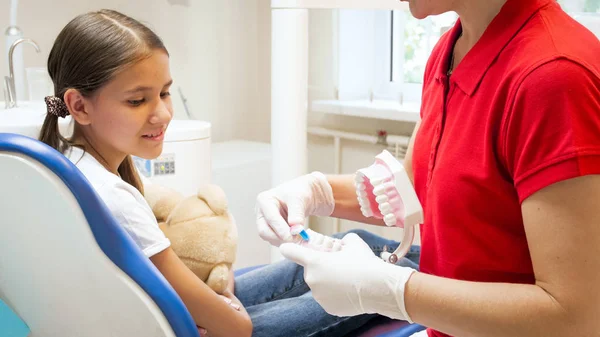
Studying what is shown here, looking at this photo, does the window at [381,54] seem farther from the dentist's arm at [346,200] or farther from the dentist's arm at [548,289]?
the dentist's arm at [548,289]

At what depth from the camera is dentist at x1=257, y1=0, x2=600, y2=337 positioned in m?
0.79

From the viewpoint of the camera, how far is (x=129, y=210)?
1099 mm

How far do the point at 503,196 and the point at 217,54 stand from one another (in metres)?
2.20

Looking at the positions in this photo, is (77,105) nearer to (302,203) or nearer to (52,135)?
(52,135)

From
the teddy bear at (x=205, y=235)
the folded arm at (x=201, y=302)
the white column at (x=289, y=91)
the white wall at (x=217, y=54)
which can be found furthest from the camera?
the white wall at (x=217, y=54)

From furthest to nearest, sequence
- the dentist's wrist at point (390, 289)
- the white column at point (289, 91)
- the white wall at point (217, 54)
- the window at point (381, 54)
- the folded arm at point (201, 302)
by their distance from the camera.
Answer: the window at point (381, 54)
the white wall at point (217, 54)
the white column at point (289, 91)
the folded arm at point (201, 302)
the dentist's wrist at point (390, 289)

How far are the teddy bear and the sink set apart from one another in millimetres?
321

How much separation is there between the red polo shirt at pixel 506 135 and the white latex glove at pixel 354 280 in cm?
13

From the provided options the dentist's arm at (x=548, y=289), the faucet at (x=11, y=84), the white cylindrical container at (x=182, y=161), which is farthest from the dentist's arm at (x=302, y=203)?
the faucet at (x=11, y=84)

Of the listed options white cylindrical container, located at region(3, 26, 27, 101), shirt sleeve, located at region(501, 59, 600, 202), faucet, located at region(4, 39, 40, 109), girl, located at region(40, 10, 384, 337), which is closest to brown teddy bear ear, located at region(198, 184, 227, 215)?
girl, located at region(40, 10, 384, 337)

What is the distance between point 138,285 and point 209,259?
0.28m

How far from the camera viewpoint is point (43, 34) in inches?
92.7

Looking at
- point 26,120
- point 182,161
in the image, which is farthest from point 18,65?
point 182,161

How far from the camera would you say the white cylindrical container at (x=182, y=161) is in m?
2.04
